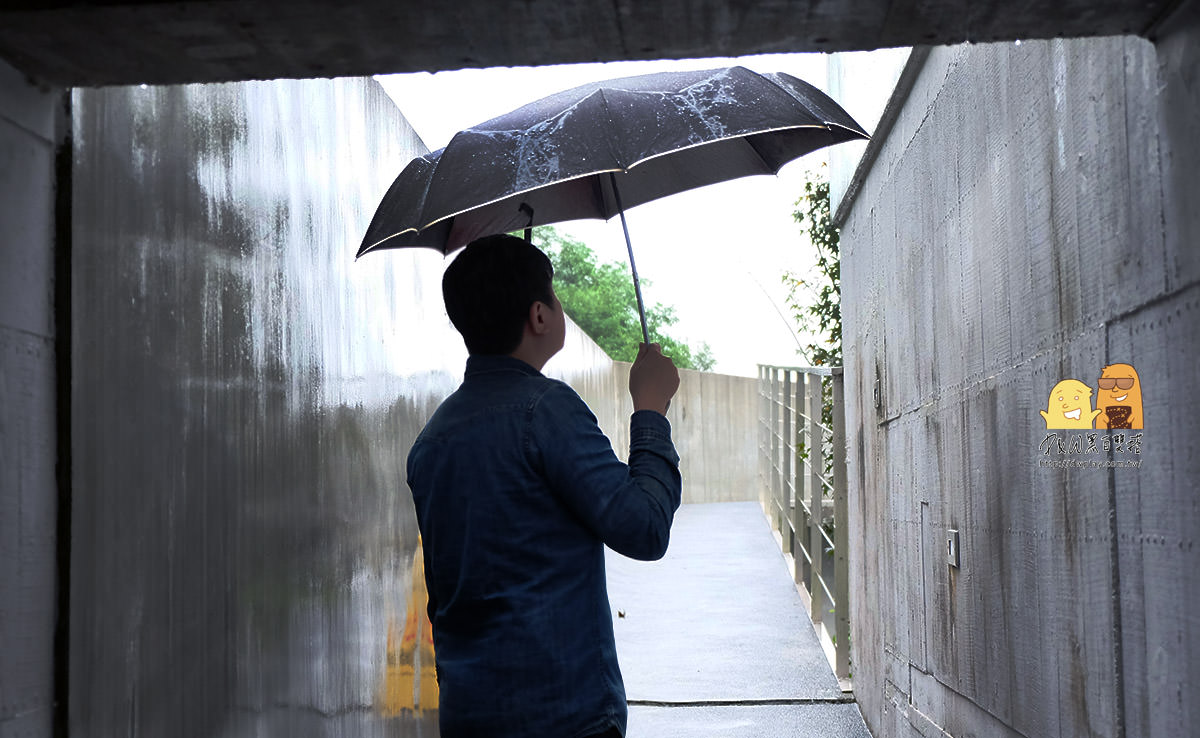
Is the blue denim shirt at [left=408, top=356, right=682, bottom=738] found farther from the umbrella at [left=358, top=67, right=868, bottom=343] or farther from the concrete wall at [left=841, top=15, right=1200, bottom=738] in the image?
the concrete wall at [left=841, top=15, right=1200, bottom=738]

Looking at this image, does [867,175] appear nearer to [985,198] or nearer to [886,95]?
[886,95]

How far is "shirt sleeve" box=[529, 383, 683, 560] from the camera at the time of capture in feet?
5.33

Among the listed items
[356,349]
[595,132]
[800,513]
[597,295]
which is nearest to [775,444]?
[800,513]

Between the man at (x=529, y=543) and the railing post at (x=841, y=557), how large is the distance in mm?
4281

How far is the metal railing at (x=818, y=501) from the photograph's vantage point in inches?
228

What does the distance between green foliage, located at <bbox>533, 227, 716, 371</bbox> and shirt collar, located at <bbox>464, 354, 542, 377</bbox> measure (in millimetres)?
30428

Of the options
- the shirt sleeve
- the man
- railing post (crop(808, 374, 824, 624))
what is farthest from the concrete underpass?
railing post (crop(808, 374, 824, 624))

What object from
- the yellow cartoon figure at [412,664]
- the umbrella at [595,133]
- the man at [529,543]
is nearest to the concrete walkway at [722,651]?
the yellow cartoon figure at [412,664]

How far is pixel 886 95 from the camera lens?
377cm

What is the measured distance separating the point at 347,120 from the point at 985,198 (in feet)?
5.36

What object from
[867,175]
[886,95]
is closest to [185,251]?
[886,95]

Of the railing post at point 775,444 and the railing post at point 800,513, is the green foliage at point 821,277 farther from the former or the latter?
the railing post at point 775,444

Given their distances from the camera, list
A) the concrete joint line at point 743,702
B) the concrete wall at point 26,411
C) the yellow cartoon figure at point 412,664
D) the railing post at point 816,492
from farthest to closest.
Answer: the railing post at point 816,492 → the concrete joint line at point 743,702 → the yellow cartoon figure at point 412,664 → the concrete wall at point 26,411

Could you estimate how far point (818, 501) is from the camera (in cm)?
679
